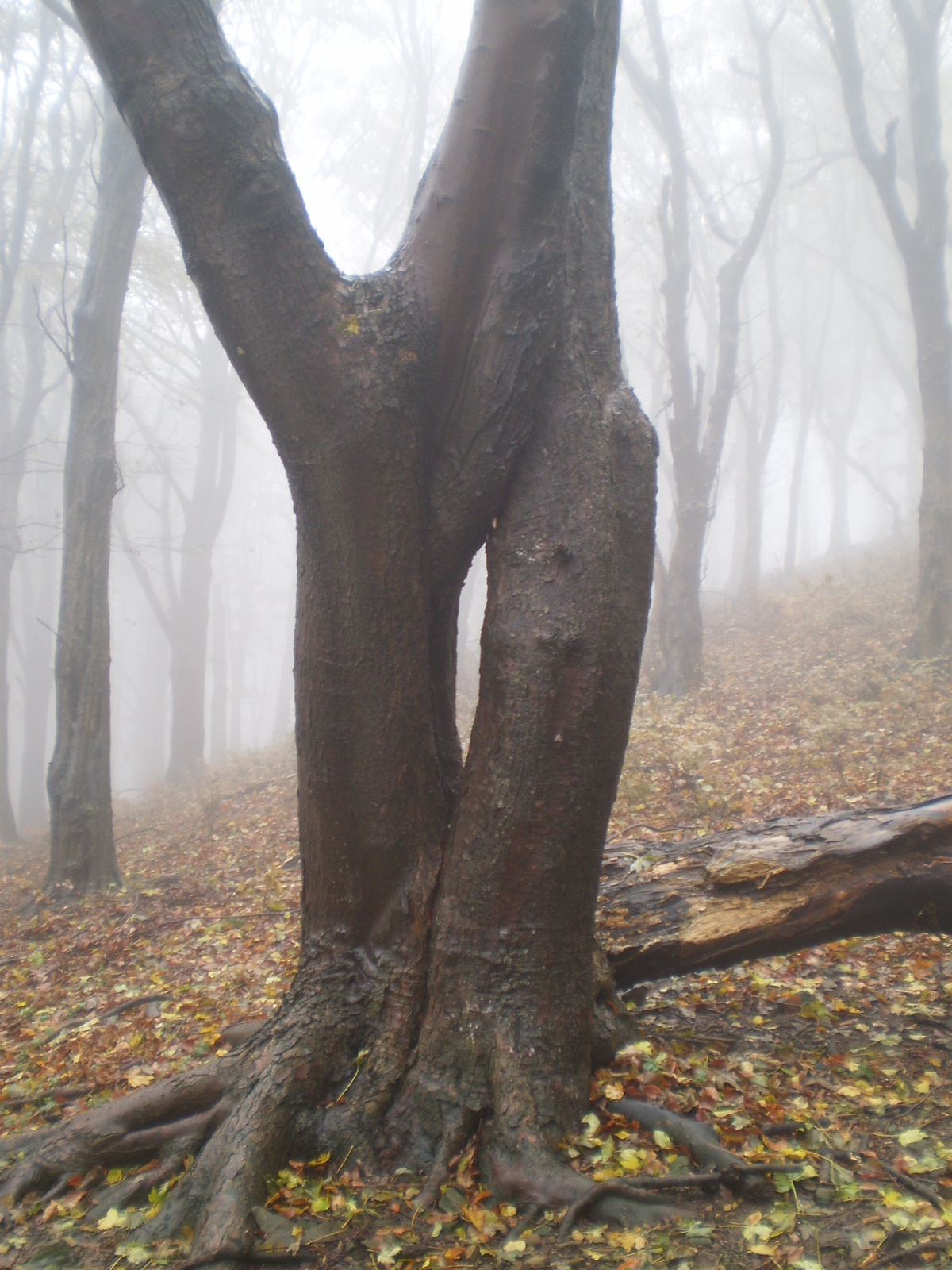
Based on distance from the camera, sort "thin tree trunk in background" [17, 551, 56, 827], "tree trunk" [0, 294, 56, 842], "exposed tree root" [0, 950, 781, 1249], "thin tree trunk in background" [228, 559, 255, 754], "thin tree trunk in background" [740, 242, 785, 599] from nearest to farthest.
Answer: "exposed tree root" [0, 950, 781, 1249]
"tree trunk" [0, 294, 56, 842]
"thin tree trunk in background" [17, 551, 56, 827]
"thin tree trunk in background" [740, 242, 785, 599]
"thin tree trunk in background" [228, 559, 255, 754]

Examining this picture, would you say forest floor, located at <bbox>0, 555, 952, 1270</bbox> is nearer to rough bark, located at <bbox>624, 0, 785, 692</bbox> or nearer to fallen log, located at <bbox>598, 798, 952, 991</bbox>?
fallen log, located at <bbox>598, 798, 952, 991</bbox>

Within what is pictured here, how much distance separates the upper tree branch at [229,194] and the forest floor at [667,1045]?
292cm

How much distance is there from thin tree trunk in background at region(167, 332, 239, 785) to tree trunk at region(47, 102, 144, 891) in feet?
33.3

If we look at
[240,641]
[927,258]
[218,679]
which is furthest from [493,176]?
[240,641]

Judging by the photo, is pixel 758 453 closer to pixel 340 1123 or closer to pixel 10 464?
pixel 10 464

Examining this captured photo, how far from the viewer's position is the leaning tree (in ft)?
10.00

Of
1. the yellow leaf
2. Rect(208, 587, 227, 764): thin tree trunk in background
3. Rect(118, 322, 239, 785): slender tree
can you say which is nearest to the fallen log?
the yellow leaf

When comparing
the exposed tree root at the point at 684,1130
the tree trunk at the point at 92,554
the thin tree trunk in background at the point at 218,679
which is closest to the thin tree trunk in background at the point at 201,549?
the thin tree trunk in background at the point at 218,679

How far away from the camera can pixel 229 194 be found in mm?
3016

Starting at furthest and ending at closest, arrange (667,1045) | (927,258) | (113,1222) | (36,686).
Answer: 1. (36,686)
2. (927,258)
3. (667,1045)
4. (113,1222)

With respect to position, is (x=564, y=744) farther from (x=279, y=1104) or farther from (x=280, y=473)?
(x=280, y=473)

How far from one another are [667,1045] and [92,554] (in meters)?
7.16

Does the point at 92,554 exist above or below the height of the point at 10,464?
below

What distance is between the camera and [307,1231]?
9.07ft
